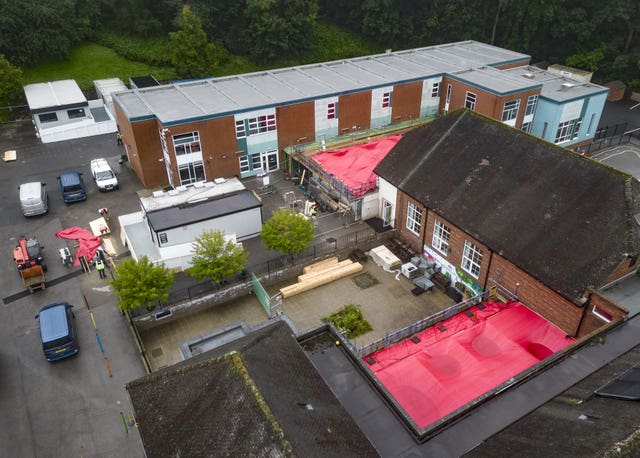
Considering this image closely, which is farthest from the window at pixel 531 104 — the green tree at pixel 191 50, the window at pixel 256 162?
the green tree at pixel 191 50

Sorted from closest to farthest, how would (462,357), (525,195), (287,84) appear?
(462,357), (525,195), (287,84)

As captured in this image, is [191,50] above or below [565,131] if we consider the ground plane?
above

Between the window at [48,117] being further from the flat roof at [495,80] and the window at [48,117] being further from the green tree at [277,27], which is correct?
the flat roof at [495,80]

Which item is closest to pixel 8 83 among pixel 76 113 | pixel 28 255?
pixel 76 113

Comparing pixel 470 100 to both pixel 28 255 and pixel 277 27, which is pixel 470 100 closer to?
pixel 277 27

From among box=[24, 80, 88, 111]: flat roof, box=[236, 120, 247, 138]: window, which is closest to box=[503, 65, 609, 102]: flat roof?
box=[236, 120, 247, 138]: window

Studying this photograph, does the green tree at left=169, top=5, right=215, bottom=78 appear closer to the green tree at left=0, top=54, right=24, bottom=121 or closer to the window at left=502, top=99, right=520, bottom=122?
the green tree at left=0, top=54, right=24, bottom=121
